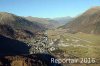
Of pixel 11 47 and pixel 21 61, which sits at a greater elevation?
pixel 21 61

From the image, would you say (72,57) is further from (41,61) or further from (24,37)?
(24,37)

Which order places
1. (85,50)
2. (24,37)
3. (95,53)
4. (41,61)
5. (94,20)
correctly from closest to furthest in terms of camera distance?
(41,61)
(95,53)
(85,50)
(24,37)
(94,20)

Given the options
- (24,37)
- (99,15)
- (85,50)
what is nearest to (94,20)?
(99,15)

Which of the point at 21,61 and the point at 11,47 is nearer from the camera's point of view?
the point at 21,61

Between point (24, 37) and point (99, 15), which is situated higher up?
point (99, 15)

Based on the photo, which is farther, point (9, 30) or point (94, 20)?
point (94, 20)

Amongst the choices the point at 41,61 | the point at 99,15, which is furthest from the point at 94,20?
the point at 41,61

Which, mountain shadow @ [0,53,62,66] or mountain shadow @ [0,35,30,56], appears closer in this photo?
mountain shadow @ [0,53,62,66]

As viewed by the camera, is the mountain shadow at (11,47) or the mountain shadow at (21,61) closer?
the mountain shadow at (21,61)

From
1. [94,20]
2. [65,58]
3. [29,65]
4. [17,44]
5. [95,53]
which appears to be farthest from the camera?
[94,20]
